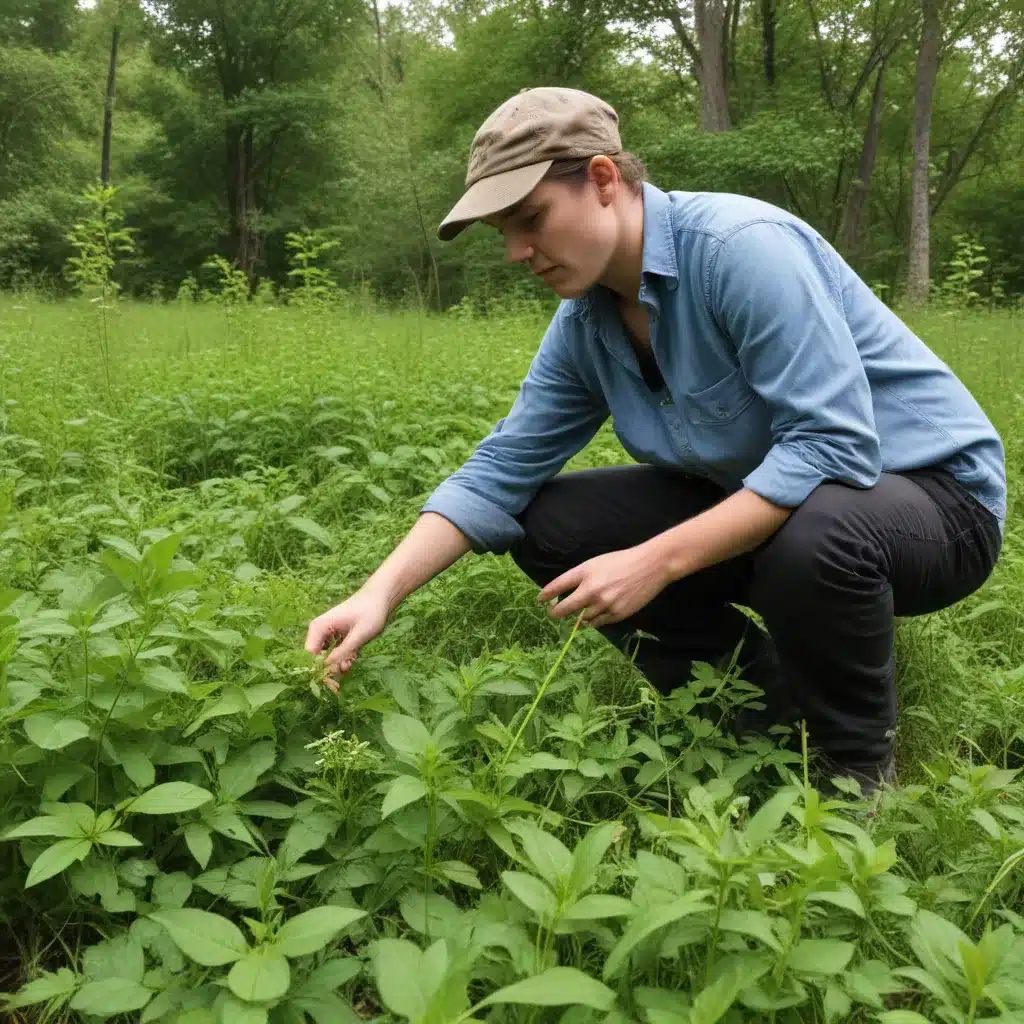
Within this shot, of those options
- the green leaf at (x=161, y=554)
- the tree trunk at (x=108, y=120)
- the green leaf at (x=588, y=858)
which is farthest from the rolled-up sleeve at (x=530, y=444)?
the tree trunk at (x=108, y=120)

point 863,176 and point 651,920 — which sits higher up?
point 863,176

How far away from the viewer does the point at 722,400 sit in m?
1.93

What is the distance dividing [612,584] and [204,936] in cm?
88

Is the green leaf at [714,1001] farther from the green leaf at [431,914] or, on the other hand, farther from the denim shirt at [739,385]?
the denim shirt at [739,385]

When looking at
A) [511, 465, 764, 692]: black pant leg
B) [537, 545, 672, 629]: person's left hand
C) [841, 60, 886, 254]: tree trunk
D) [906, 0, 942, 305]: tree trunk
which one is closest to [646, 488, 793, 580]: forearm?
[537, 545, 672, 629]: person's left hand

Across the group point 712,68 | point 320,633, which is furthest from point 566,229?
point 712,68

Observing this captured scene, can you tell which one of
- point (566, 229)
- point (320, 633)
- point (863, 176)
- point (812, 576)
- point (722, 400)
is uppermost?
point (863, 176)

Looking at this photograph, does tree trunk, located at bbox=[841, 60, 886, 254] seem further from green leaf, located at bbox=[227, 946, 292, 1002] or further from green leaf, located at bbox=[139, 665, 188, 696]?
green leaf, located at bbox=[227, 946, 292, 1002]

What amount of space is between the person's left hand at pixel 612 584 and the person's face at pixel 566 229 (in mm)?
538

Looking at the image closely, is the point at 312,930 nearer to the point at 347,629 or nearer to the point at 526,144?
the point at 347,629

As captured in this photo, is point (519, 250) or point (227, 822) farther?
point (519, 250)

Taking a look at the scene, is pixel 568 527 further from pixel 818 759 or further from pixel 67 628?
pixel 67 628

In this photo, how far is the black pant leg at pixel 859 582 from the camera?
5.54 ft

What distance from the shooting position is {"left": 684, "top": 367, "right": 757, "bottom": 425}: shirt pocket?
1.90 metres
